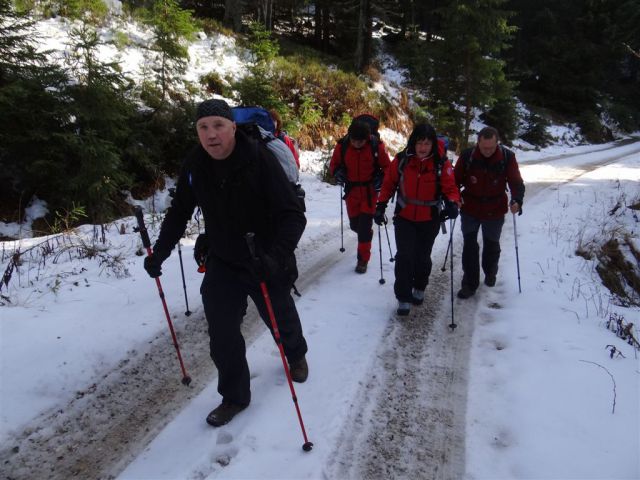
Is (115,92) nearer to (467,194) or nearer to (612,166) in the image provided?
(467,194)

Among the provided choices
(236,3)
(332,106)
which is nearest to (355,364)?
(332,106)

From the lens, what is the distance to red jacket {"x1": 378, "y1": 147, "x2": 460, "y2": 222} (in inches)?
208

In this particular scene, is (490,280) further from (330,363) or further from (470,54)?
(470,54)

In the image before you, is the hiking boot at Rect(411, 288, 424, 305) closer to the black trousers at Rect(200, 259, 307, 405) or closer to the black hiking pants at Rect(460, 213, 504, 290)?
the black hiking pants at Rect(460, 213, 504, 290)

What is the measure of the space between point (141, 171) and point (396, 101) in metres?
15.4

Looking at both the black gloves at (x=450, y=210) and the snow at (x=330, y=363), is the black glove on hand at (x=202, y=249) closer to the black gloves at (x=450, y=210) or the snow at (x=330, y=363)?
the snow at (x=330, y=363)

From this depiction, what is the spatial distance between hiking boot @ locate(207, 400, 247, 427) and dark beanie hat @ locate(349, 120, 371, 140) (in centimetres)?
434

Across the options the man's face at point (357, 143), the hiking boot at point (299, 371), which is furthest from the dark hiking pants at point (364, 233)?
the hiking boot at point (299, 371)

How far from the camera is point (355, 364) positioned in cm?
448

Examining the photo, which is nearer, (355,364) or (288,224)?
(288,224)

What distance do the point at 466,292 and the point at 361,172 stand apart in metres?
2.47

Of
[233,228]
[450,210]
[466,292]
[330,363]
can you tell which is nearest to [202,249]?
[233,228]

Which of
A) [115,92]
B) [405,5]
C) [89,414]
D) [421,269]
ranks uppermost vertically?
[405,5]

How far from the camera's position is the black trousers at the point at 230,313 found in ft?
11.4
